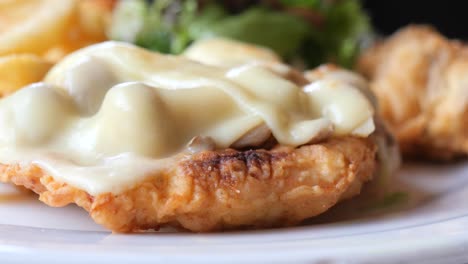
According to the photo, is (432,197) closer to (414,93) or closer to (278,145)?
(278,145)

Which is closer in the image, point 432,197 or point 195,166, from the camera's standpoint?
point 195,166

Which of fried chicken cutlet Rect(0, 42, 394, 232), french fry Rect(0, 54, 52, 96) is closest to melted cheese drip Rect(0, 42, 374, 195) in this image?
fried chicken cutlet Rect(0, 42, 394, 232)

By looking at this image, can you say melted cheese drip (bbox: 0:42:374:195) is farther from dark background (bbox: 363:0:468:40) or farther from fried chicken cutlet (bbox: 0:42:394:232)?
dark background (bbox: 363:0:468:40)

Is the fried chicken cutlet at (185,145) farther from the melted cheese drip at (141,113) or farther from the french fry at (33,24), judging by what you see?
the french fry at (33,24)

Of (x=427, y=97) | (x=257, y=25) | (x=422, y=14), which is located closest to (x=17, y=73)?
(x=427, y=97)

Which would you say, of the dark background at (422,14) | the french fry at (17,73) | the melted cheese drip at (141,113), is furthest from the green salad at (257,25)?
the dark background at (422,14)

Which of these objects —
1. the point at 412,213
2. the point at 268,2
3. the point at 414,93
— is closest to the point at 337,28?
the point at 268,2
